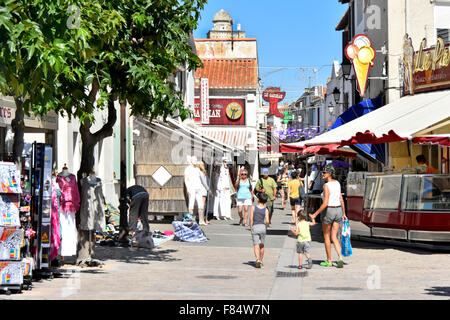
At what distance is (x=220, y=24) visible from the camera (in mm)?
75875

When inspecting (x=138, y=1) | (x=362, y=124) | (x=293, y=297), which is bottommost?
(x=293, y=297)

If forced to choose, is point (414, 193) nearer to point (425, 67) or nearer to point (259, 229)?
point (259, 229)

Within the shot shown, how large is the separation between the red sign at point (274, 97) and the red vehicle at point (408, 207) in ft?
121

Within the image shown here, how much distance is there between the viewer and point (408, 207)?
1672 cm

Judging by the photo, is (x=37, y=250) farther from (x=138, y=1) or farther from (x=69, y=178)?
(x=138, y=1)

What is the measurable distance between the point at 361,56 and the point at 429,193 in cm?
1057

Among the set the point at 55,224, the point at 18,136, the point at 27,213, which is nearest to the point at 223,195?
the point at 55,224

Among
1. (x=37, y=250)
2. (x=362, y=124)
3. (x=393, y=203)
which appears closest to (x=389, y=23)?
(x=362, y=124)

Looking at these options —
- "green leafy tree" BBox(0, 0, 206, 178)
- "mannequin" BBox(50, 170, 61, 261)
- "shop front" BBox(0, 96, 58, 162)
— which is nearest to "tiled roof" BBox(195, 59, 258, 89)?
"shop front" BBox(0, 96, 58, 162)

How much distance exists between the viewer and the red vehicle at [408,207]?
639 inches

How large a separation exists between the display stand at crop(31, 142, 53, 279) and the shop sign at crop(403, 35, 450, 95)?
13.8 metres

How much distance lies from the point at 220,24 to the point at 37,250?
65780 millimetres

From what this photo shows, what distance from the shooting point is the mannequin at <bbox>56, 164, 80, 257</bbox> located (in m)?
13.1

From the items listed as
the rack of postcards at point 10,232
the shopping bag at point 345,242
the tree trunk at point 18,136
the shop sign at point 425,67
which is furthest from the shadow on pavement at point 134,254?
the shop sign at point 425,67
